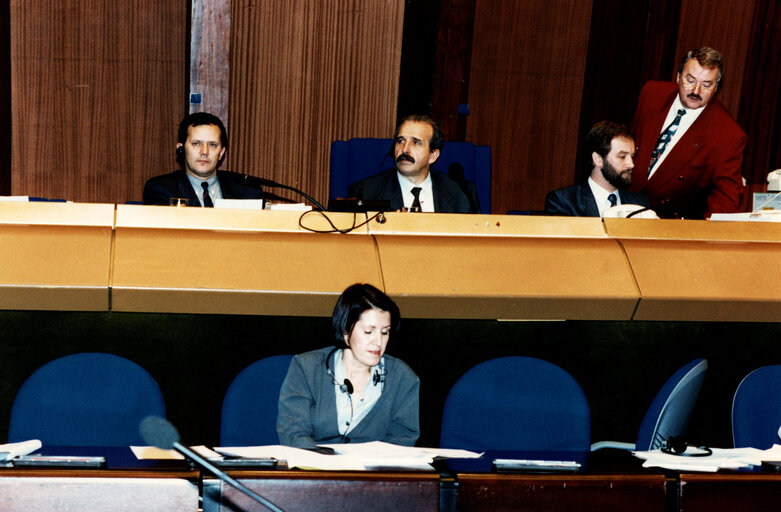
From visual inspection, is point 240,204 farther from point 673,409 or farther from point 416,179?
point 673,409

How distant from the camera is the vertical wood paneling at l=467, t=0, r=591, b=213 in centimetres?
550

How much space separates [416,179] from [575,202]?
0.73m

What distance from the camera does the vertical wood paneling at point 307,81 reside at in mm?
5105

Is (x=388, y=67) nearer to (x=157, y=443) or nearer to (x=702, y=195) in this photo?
(x=702, y=195)

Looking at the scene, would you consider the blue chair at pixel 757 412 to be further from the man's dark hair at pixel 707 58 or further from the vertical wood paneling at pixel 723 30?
the vertical wood paneling at pixel 723 30

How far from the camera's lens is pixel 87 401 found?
7.72 feet

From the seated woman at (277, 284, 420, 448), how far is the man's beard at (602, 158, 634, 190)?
1.66 meters

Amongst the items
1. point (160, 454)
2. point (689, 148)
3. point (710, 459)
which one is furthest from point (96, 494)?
point (689, 148)

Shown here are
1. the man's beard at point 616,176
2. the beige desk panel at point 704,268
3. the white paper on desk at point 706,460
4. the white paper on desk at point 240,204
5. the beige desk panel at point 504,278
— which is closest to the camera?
the white paper on desk at point 706,460

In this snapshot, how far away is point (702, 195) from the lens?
4148mm

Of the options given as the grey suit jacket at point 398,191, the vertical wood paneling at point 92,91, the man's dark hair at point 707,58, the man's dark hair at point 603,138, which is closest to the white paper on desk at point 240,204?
the grey suit jacket at point 398,191

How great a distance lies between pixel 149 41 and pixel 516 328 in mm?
3101

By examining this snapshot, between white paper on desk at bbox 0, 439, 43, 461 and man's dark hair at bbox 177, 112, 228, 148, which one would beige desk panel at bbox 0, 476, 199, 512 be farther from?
man's dark hair at bbox 177, 112, 228, 148

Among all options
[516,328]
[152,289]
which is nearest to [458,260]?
[516,328]
